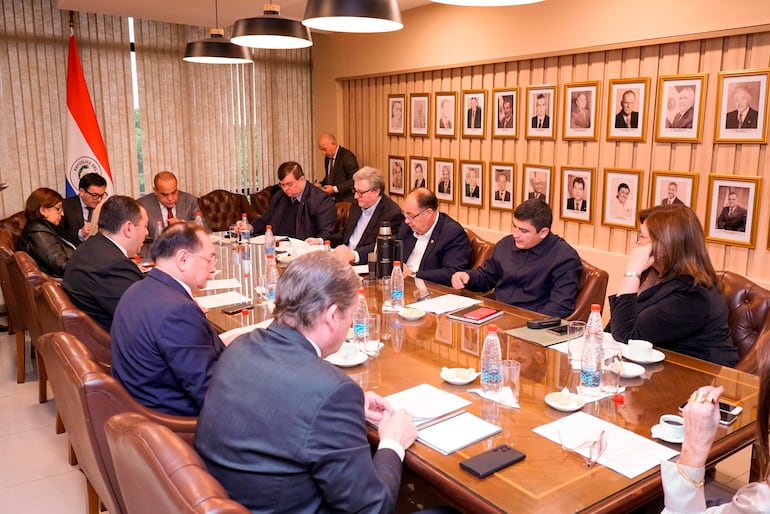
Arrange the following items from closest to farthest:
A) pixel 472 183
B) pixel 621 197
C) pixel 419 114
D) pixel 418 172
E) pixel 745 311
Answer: pixel 745 311
pixel 621 197
pixel 472 183
pixel 419 114
pixel 418 172

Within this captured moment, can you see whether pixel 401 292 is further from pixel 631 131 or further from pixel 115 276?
pixel 631 131

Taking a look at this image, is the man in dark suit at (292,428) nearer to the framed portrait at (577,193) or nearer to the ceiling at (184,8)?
the framed portrait at (577,193)

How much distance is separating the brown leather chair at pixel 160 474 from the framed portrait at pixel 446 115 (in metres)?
5.20

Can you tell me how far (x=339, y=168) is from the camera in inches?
291

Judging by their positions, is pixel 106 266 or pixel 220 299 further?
pixel 220 299

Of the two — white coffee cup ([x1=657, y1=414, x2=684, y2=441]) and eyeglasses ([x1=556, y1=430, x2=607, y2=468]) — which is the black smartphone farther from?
white coffee cup ([x1=657, y1=414, x2=684, y2=441])

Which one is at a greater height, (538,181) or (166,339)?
(538,181)

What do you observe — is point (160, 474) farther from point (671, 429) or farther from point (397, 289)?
point (397, 289)

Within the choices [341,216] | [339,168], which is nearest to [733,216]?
[341,216]

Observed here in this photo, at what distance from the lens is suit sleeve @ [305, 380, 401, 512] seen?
1.42 metres

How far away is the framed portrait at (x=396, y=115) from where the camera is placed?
6859 mm

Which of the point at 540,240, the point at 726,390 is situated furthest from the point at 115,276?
the point at 726,390

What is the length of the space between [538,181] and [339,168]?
9.02 ft

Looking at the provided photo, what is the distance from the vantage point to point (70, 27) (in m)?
6.23
